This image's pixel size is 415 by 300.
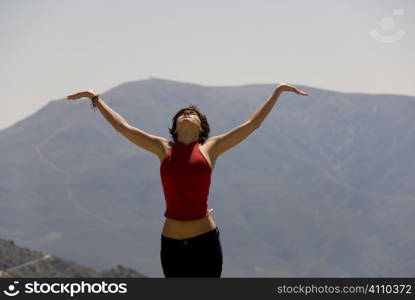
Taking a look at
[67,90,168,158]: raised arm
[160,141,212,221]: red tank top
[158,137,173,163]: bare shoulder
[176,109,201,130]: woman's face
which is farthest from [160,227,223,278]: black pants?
[176,109,201,130]: woman's face

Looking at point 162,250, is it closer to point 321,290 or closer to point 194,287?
point 194,287

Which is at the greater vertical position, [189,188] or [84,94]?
[84,94]

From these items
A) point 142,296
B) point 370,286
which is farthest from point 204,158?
point 370,286

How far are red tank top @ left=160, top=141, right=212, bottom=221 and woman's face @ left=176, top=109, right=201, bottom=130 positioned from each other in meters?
0.36

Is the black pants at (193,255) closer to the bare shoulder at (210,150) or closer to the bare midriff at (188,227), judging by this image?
the bare midriff at (188,227)

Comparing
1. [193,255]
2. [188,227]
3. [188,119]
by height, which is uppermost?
[188,119]

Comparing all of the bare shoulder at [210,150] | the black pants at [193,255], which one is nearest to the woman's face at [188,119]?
the bare shoulder at [210,150]

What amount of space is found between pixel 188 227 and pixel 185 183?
514 millimetres

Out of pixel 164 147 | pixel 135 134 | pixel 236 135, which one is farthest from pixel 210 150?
pixel 135 134

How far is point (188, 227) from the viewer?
8734mm

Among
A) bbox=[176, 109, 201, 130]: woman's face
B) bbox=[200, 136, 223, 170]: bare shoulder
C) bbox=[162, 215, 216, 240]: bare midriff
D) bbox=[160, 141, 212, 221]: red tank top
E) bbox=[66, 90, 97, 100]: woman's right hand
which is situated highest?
bbox=[66, 90, 97, 100]: woman's right hand

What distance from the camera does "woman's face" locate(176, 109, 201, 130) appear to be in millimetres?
8898

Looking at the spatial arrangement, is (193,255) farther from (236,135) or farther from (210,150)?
(236,135)

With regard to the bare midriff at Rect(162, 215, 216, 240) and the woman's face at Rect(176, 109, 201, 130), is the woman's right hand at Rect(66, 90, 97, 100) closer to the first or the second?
the woman's face at Rect(176, 109, 201, 130)
